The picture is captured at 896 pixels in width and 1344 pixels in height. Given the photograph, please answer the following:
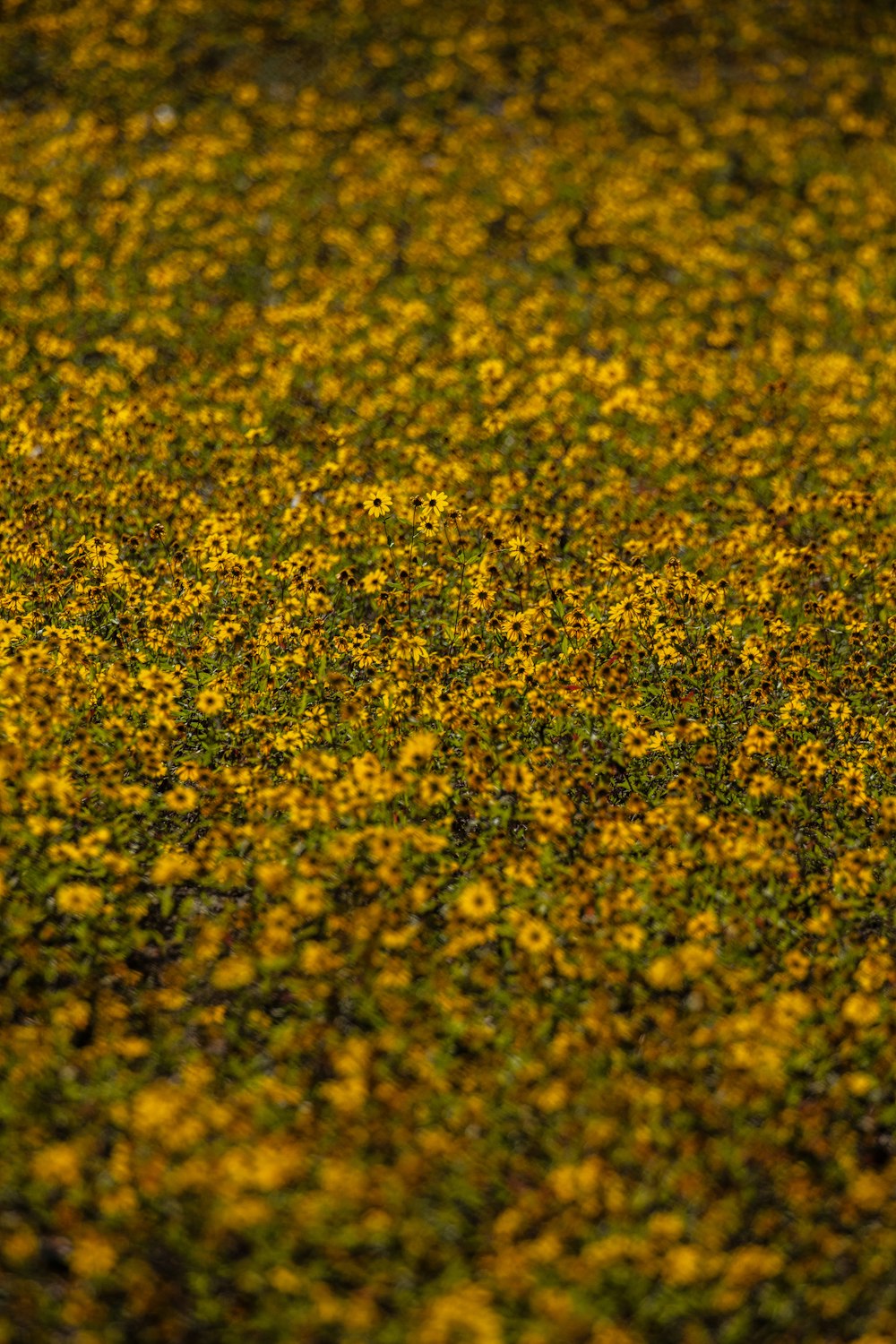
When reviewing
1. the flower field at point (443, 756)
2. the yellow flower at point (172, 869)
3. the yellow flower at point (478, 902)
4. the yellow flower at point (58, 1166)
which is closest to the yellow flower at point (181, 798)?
the flower field at point (443, 756)

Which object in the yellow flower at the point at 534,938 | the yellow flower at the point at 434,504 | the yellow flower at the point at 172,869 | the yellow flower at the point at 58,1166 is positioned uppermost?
the yellow flower at the point at 434,504

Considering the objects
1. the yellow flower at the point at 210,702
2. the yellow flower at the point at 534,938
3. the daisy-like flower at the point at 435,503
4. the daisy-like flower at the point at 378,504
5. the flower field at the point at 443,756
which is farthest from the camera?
the daisy-like flower at the point at 378,504

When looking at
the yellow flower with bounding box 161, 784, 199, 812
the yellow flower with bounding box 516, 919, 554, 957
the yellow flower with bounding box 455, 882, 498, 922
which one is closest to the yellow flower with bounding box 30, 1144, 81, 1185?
the yellow flower with bounding box 161, 784, 199, 812

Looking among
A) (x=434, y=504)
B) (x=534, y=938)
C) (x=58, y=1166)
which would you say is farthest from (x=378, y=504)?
(x=58, y=1166)

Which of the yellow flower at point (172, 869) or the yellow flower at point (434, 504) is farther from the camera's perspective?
→ the yellow flower at point (434, 504)

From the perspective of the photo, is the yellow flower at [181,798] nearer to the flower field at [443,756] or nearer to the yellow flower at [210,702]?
the flower field at [443,756]

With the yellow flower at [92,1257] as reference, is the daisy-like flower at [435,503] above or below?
above

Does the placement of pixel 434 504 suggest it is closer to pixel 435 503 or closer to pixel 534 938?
pixel 435 503
